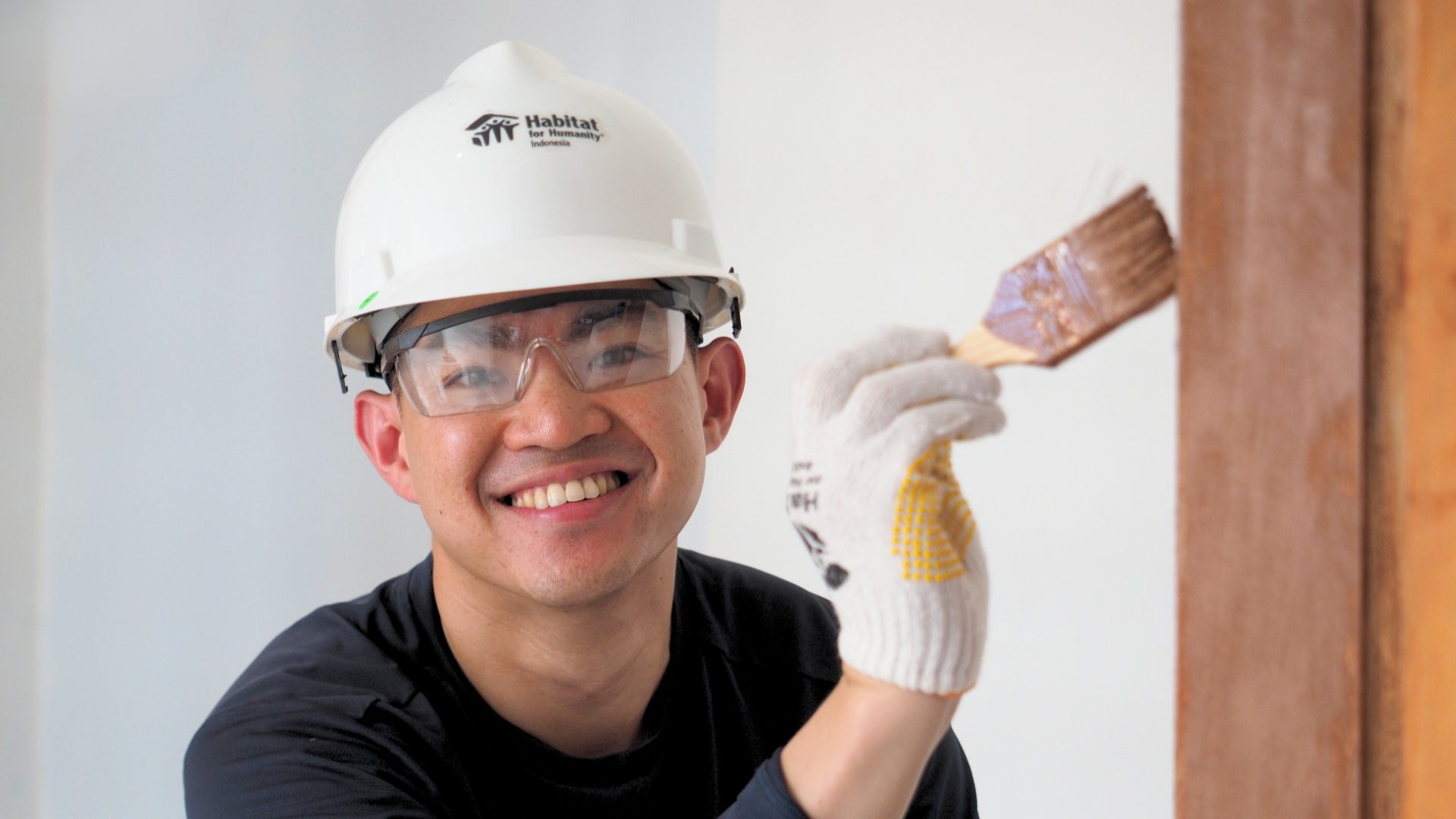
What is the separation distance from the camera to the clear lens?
156cm

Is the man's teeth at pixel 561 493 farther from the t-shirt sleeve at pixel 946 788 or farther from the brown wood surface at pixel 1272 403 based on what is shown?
the brown wood surface at pixel 1272 403

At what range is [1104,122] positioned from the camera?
2703 mm

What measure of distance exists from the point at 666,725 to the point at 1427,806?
3.38 feet

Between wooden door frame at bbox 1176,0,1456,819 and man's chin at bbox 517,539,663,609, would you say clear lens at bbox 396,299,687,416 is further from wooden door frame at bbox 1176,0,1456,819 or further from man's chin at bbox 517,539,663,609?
wooden door frame at bbox 1176,0,1456,819

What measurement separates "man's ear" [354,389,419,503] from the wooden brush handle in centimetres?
88

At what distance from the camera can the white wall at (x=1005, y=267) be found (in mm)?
2676

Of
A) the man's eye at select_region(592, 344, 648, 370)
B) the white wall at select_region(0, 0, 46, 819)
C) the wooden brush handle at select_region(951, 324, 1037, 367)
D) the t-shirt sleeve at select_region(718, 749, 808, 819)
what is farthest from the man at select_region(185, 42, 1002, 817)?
the white wall at select_region(0, 0, 46, 819)

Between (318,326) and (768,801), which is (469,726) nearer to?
(768,801)

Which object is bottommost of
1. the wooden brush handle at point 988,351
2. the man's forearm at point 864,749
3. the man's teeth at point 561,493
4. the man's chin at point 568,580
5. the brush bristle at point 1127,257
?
the man's forearm at point 864,749

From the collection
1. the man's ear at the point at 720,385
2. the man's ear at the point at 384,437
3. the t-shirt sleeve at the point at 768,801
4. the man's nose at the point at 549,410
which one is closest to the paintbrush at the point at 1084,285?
the t-shirt sleeve at the point at 768,801

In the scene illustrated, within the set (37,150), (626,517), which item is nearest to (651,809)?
(626,517)

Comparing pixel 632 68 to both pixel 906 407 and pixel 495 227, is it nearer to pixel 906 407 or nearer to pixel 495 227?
pixel 495 227

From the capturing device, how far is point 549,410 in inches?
60.2

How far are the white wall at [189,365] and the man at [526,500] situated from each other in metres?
1.49
